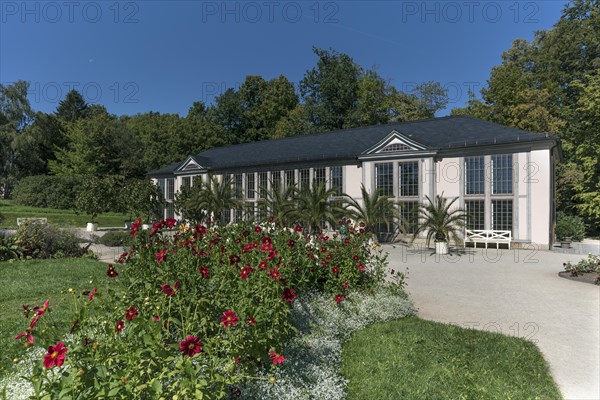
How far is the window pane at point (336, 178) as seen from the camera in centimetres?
2072

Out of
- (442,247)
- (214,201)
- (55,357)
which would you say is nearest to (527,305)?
(442,247)

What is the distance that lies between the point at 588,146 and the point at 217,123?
37.8m

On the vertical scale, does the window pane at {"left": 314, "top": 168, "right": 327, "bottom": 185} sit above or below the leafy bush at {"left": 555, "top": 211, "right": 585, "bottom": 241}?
above

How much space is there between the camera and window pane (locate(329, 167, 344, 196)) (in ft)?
68.0

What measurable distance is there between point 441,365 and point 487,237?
13.7 meters

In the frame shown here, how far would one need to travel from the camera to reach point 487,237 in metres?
16.2

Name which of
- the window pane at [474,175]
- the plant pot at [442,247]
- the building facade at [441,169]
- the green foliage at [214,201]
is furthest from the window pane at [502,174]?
the green foliage at [214,201]

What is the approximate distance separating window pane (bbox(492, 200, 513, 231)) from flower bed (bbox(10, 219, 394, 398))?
1283 centimetres

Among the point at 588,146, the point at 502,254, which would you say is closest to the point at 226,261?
the point at 502,254

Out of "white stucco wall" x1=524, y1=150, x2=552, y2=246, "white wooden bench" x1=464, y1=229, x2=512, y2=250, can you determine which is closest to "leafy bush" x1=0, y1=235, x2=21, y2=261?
"white wooden bench" x1=464, y1=229, x2=512, y2=250

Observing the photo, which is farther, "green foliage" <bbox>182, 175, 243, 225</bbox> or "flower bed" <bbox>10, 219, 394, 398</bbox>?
"green foliage" <bbox>182, 175, 243, 225</bbox>

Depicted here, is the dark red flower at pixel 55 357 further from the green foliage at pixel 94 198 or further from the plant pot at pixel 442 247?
the green foliage at pixel 94 198

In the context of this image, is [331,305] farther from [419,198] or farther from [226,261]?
[419,198]

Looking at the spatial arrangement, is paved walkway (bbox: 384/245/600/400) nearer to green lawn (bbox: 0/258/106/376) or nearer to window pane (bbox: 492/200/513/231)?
window pane (bbox: 492/200/513/231)
